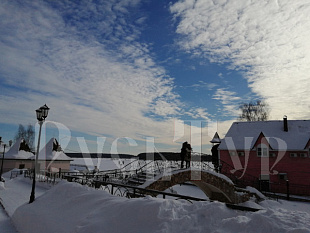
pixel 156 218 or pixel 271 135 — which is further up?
pixel 271 135

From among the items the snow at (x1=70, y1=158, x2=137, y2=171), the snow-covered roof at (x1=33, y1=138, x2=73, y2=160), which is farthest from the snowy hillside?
the snow at (x1=70, y1=158, x2=137, y2=171)

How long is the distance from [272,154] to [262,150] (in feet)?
4.06

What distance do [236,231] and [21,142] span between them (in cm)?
4570

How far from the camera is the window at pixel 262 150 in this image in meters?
28.8

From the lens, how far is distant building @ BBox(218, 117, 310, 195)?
88.8 feet

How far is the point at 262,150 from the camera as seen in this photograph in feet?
95.0

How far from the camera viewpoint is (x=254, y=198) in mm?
21328

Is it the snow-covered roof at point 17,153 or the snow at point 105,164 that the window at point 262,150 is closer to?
the snow at point 105,164

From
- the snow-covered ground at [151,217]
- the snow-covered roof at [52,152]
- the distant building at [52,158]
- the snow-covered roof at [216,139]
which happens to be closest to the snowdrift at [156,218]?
the snow-covered ground at [151,217]

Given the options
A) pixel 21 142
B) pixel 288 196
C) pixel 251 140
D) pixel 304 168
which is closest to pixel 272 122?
pixel 251 140

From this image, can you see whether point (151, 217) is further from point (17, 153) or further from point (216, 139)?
point (17, 153)

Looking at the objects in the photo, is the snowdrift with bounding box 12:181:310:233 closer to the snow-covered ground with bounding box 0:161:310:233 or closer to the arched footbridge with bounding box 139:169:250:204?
the snow-covered ground with bounding box 0:161:310:233

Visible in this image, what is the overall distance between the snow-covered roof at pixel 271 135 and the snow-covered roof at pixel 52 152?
2686cm

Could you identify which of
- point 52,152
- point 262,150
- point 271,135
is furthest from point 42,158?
point 271,135
